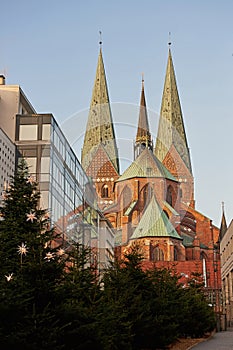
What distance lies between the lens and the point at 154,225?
104 metres

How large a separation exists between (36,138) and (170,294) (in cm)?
2023

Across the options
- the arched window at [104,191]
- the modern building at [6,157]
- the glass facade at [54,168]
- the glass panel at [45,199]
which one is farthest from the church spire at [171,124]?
the glass panel at [45,199]

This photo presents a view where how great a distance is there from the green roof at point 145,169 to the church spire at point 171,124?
1654 centimetres

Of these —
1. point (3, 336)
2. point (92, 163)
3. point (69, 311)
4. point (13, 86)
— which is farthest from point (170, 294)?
point (92, 163)

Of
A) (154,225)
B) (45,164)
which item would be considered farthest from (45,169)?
(154,225)

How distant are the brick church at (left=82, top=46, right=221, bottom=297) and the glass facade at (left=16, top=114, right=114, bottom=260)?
29626mm

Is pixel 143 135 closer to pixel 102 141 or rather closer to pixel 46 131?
pixel 102 141

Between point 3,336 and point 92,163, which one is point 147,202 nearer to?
point 92,163

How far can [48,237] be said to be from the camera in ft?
57.3

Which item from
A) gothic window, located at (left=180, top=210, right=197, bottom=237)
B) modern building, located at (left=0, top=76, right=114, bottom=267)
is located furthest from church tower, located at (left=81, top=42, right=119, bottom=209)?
modern building, located at (left=0, top=76, right=114, bottom=267)

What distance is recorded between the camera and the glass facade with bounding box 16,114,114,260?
43594 mm

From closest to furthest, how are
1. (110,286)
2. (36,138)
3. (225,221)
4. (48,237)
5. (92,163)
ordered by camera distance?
1. (48,237)
2. (110,286)
3. (36,138)
4. (92,163)
5. (225,221)

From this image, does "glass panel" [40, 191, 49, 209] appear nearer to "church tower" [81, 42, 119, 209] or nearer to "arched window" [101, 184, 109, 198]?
"church tower" [81, 42, 119, 209]

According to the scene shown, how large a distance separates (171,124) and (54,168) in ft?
327
